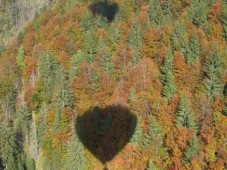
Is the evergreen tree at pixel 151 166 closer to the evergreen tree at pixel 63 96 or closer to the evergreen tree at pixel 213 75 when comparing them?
the evergreen tree at pixel 213 75

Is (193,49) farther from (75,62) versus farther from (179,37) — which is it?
(75,62)

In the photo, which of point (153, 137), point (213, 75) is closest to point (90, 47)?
point (213, 75)

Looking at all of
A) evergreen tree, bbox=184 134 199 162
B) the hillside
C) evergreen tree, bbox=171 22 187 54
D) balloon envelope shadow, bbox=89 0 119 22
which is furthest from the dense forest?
the hillside

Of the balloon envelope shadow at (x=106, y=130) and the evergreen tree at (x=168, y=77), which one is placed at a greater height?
the evergreen tree at (x=168, y=77)

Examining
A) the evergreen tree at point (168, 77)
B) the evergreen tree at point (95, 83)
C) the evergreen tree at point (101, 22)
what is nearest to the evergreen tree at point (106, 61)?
the evergreen tree at point (95, 83)

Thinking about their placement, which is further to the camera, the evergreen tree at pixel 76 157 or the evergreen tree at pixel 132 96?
the evergreen tree at pixel 132 96
